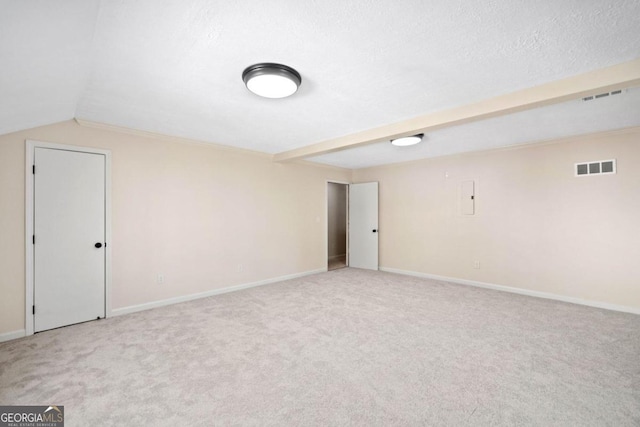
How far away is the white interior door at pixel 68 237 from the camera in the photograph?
9.94 feet

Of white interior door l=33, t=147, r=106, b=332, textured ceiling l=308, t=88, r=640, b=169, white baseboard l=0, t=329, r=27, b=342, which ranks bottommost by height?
white baseboard l=0, t=329, r=27, b=342

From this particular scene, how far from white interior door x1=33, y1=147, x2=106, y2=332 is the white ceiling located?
1.66 feet

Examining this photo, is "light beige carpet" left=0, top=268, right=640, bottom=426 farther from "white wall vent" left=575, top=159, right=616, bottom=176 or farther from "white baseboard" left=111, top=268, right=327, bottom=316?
"white wall vent" left=575, top=159, right=616, bottom=176

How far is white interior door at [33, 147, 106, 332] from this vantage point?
3.03m

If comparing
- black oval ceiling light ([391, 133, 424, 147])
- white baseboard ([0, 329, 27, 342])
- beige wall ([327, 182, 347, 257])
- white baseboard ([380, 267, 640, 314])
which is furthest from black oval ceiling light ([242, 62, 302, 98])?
beige wall ([327, 182, 347, 257])

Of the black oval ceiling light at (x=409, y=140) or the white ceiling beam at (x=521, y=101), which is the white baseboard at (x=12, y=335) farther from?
the black oval ceiling light at (x=409, y=140)

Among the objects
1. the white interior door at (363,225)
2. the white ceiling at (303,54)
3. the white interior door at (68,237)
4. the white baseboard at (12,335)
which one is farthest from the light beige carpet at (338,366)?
the white interior door at (363,225)

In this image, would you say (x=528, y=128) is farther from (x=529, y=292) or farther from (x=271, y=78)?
(x=271, y=78)

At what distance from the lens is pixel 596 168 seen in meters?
3.80

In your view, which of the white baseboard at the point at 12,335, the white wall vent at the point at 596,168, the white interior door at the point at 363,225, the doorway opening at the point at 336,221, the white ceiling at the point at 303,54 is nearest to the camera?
the white ceiling at the point at 303,54

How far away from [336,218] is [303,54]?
255 inches

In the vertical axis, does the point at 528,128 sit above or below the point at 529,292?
above

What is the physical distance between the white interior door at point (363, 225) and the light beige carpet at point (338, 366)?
2.61m


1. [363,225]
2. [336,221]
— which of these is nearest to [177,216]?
[363,225]
